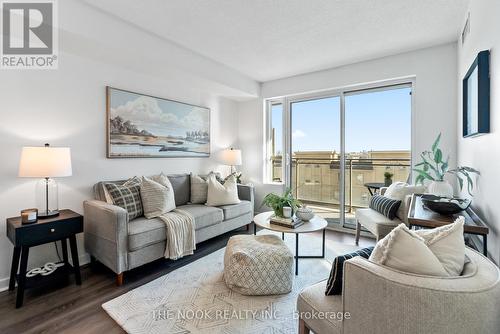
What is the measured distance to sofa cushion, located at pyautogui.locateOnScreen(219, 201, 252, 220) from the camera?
11.0 feet

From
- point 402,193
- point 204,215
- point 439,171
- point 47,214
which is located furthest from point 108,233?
point 439,171

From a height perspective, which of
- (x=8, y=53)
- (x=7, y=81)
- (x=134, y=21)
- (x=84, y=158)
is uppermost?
(x=134, y=21)

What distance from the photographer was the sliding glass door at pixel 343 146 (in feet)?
11.3

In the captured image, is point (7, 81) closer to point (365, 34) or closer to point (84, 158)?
point (84, 158)

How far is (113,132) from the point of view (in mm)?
2955

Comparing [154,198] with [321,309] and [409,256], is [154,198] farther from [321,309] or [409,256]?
[409,256]

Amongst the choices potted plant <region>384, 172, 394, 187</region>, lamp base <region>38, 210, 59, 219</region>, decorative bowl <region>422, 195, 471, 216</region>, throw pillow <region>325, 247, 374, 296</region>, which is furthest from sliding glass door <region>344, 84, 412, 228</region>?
lamp base <region>38, 210, 59, 219</region>

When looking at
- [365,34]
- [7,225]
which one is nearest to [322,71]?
[365,34]

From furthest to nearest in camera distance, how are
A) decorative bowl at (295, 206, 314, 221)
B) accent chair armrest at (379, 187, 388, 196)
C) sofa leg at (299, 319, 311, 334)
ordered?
accent chair armrest at (379, 187, 388, 196) < decorative bowl at (295, 206, 314, 221) < sofa leg at (299, 319, 311, 334)

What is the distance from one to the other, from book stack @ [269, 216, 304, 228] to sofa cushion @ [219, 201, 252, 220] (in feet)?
2.88

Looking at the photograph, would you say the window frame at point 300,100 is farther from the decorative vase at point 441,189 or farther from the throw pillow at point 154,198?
the throw pillow at point 154,198

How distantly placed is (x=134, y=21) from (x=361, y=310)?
2.96 meters

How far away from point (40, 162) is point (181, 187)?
→ 1621 millimetres

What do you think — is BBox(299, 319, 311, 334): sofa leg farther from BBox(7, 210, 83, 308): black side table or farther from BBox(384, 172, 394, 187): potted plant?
BBox(384, 172, 394, 187): potted plant
